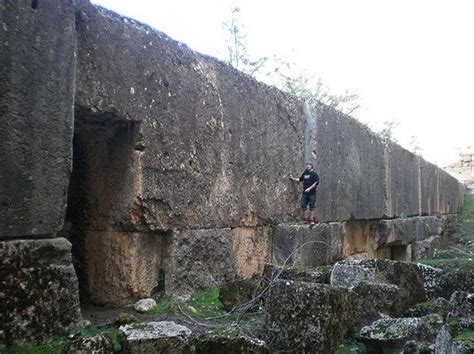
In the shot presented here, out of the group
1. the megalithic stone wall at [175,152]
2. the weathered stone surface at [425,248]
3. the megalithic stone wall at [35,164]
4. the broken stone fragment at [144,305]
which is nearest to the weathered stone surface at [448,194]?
the weathered stone surface at [425,248]

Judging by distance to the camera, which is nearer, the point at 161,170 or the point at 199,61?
the point at 161,170

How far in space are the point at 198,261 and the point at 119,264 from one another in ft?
2.30

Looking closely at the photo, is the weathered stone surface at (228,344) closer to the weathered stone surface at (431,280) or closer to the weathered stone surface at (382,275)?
the weathered stone surface at (382,275)

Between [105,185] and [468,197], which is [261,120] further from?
[468,197]

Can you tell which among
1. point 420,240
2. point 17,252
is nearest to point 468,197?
point 420,240

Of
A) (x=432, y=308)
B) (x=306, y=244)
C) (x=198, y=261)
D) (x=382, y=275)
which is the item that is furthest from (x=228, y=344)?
(x=306, y=244)

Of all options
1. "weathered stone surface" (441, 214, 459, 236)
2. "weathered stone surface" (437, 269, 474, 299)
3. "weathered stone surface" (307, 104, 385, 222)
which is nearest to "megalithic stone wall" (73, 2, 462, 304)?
"weathered stone surface" (307, 104, 385, 222)

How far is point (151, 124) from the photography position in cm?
410

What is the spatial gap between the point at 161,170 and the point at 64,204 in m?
1.11

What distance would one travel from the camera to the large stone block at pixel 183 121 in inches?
148

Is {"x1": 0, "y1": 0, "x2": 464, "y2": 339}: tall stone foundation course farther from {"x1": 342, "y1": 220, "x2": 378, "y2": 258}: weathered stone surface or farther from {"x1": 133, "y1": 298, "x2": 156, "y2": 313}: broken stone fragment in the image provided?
{"x1": 342, "y1": 220, "x2": 378, "y2": 258}: weathered stone surface

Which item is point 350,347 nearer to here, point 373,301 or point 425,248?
point 373,301

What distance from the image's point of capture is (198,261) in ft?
14.8

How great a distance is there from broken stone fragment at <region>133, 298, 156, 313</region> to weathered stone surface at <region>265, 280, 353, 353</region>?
3.89 feet
